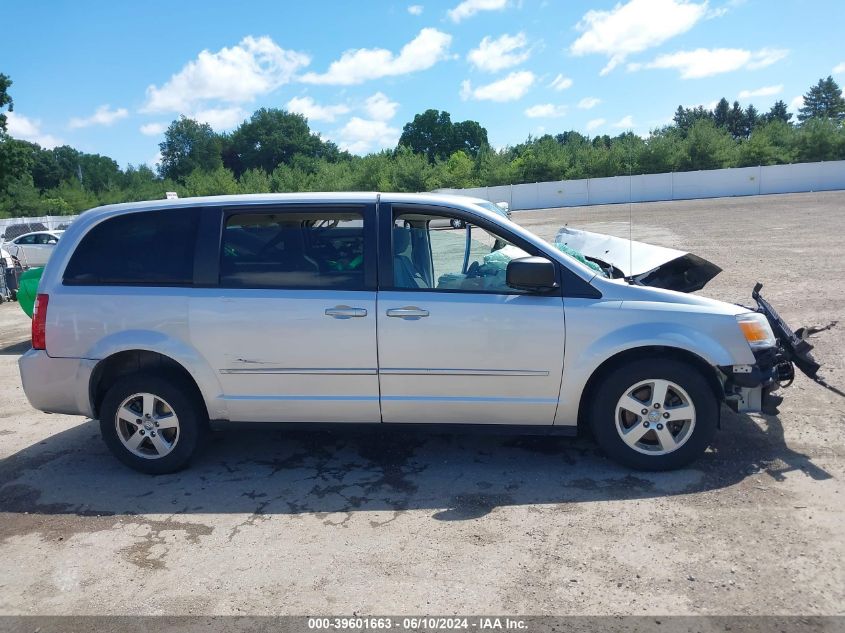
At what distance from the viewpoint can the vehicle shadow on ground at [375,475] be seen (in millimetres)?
4020

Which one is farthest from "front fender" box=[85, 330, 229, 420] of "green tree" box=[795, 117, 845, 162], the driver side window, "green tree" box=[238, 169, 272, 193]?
"green tree" box=[795, 117, 845, 162]

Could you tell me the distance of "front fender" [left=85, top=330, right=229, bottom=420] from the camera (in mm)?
4305

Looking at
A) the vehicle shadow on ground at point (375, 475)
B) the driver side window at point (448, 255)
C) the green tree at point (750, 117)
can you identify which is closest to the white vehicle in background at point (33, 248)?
the vehicle shadow on ground at point (375, 475)

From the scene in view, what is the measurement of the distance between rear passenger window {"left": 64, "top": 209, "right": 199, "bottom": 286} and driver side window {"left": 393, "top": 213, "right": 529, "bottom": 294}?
1.47 m

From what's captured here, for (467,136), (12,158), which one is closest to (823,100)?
(467,136)

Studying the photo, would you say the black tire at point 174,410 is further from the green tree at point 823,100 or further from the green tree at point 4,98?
the green tree at point 823,100

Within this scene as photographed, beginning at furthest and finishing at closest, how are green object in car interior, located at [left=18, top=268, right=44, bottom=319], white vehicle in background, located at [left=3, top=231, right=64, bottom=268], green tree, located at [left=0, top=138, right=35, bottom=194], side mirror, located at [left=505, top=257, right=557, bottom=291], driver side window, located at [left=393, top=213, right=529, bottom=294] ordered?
green tree, located at [left=0, top=138, right=35, bottom=194], white vehicle in background, located at [left=3, top=231, right=64, bottom=268], green object in car interior, located at [left=18, top=268, right=44, bottom=319], driver side window, located at [left=393, top=213, right=529, bottom=294], side mirror, located at [left=505, top=257, right=557, bottom=291]

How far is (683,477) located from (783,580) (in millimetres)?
1118

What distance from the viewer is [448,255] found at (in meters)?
4.63

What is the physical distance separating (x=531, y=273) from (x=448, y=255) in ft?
2.72

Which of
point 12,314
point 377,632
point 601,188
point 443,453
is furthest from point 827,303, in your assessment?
point 601,188

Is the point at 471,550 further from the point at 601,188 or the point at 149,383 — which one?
the point at 601,188

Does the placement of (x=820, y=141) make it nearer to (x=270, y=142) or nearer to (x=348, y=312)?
(x=348, y=312)

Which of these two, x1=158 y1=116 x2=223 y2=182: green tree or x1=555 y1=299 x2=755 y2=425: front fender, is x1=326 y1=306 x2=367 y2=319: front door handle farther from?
x1=158 y1=116 x2=223 y2=182: green tree
